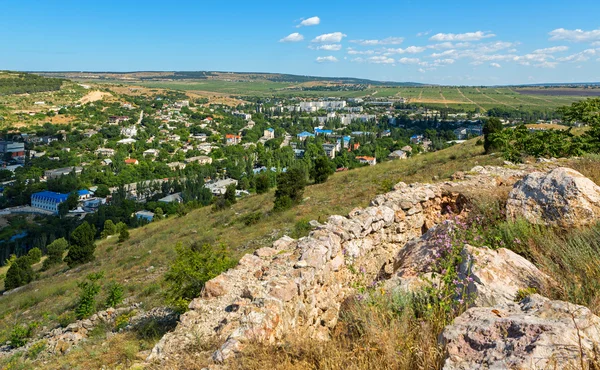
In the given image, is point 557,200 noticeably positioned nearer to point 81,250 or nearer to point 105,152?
point 81,250

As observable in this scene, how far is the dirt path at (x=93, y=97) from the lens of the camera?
106 m

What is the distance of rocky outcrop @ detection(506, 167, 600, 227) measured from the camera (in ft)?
15.1

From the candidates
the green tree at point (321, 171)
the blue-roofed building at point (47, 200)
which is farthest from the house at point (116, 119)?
the green tree at point (321, 171)

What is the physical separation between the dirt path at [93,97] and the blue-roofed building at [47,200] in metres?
63.7

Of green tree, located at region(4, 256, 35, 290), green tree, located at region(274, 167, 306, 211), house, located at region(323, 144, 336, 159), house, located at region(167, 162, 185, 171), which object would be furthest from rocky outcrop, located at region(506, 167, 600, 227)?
house, located at region(323, 144, 336, 159)

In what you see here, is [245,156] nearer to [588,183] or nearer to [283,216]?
[283,216]

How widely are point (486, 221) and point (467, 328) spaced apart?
3.66m

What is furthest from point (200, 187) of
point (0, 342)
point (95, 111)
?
point (95, 111)

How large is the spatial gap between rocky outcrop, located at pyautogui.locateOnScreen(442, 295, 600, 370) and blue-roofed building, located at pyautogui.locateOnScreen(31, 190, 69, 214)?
200 feet

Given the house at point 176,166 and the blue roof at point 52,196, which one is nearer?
the blue roof at point 52,196

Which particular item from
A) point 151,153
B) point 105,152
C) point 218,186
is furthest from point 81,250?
point 105,152

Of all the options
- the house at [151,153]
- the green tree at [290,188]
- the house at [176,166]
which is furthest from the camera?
the house at [151,153]

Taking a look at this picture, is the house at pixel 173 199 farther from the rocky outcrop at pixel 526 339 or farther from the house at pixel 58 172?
the rocky outcrop at pixel 526 339

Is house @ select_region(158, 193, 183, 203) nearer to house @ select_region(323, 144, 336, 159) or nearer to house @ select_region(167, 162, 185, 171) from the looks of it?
house @ select_region(167, 162, 185, 171)
